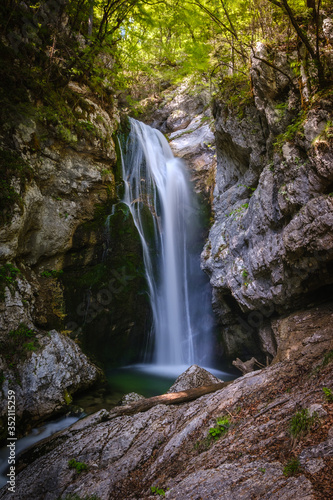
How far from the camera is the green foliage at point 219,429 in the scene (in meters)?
2.99

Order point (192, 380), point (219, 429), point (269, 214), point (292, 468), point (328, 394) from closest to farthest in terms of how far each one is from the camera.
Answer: point (292, 468), point (328, 394), point (219, 429), point (192, 380), point (269, 214)

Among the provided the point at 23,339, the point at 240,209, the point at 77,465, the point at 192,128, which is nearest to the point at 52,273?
the point at 23,339

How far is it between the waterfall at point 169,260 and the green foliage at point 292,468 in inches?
302

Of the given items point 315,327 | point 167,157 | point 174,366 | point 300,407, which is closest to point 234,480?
point 300,407

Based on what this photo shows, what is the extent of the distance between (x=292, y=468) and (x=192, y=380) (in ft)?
13.4

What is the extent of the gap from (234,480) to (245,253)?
5565 millimetres

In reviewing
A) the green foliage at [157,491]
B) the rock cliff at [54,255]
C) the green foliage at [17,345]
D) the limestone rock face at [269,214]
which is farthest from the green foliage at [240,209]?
the green foliage at [157,491]

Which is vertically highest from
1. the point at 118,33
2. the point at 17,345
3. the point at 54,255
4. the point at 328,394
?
the point at 118,33

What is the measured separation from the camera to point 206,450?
Result: 2850 millimetres

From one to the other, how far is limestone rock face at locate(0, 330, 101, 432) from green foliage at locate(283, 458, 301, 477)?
4879mm

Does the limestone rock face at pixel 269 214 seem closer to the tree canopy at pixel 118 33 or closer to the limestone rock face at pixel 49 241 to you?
the tree canopy at pixel 118 33

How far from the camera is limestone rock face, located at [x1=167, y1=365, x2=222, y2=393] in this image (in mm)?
5633

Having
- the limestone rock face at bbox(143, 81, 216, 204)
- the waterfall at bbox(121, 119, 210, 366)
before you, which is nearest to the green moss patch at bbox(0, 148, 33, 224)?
the waterfall at bbox(121, 119, 210, 366)

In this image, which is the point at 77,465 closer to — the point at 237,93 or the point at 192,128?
the point at 237,93
